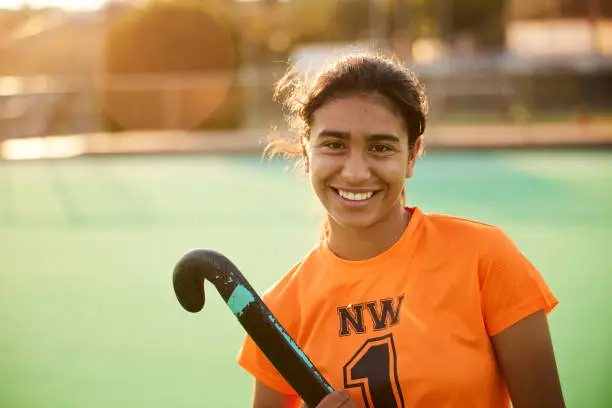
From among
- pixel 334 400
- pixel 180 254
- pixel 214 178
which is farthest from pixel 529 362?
pixel 214 178

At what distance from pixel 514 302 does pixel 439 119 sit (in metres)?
19.8

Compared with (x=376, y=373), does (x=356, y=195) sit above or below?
above

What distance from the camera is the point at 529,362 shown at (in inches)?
95.7

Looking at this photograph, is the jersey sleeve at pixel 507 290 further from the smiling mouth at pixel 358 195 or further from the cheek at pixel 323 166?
the cheek at pixel 323 166

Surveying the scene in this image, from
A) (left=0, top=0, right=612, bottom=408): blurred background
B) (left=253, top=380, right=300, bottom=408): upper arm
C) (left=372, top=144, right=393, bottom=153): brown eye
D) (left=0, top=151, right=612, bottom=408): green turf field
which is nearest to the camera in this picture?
(left=372, top=144, right=393, bottom=153): brown eye

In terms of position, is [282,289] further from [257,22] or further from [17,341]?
[257,22]

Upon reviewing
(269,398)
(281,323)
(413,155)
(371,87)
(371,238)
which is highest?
(371,87)

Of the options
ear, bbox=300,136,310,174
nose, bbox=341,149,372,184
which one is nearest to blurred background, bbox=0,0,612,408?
ear, bbox=300,136,310,174

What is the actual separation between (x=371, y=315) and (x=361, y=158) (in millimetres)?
462

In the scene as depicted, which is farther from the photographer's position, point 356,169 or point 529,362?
point 356,169

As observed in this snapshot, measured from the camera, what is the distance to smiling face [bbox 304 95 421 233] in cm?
259

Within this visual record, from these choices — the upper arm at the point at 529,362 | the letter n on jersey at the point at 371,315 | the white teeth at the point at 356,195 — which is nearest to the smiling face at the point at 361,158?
the white teeth at the point at 356,195

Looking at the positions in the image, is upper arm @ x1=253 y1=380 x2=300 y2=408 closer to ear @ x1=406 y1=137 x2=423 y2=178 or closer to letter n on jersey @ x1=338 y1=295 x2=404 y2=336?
letter n on jersey @ x1=338 y1=295 x2=404 y2=336

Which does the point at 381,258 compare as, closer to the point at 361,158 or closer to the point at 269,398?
the point at 361,158
